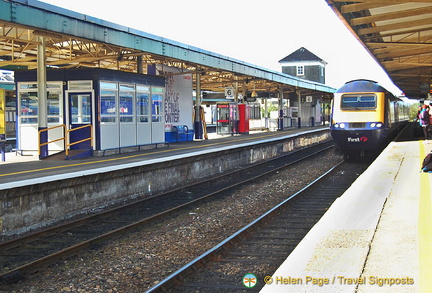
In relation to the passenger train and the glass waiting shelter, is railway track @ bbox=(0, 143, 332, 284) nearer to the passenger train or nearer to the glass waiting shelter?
the glass waiting shelter

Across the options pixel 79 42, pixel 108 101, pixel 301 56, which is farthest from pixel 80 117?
pixel 301 56

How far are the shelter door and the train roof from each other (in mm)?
9245

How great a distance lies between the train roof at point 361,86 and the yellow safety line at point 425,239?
9.80 m

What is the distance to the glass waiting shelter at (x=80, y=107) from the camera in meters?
14.9

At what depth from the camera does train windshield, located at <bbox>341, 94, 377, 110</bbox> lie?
17578 mm

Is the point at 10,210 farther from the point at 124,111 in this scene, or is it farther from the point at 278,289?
the point at 124,111

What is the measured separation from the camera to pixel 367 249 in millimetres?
4980

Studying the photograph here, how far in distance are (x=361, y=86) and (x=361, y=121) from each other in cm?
148

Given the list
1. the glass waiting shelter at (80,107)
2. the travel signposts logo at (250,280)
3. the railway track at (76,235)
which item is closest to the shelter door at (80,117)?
the glass waiting shelter at (80,107)

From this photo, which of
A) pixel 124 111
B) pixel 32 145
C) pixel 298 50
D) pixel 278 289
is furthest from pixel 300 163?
pixel 298 50

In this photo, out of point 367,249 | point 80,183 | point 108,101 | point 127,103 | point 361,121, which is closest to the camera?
point 367,249

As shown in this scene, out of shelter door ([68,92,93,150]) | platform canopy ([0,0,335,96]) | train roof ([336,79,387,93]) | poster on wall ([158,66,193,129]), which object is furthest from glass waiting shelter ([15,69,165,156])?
train roof ([336,79,387,93])

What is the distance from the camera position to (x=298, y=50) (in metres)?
70.8

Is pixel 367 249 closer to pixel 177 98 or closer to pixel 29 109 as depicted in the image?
pixel 29 109
